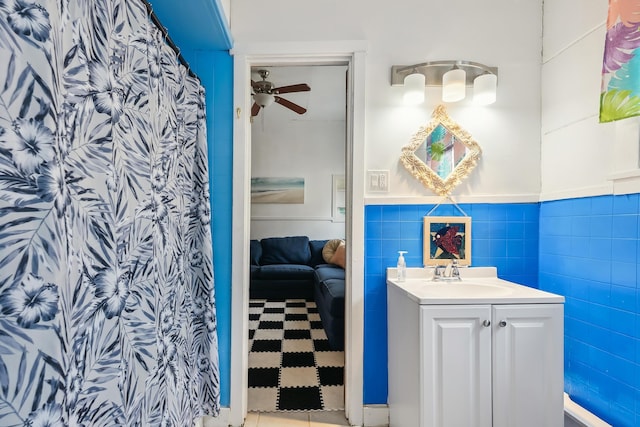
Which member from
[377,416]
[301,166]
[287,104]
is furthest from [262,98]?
[377,416]

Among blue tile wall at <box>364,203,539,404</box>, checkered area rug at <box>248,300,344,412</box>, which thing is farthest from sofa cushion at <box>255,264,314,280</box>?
blue tile wall at <box>364,203,539,404</box>

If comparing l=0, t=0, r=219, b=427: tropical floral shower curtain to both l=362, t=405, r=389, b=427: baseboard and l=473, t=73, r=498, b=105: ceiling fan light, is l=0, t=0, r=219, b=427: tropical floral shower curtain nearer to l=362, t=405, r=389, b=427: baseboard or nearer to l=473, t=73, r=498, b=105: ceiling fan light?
l=362, t=405, r=389, b=427: baseboard

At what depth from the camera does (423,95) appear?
1.87 metres

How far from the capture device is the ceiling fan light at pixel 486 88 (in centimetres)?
185

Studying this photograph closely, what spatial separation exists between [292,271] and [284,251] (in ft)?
1.58

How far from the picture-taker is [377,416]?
74.2 inches

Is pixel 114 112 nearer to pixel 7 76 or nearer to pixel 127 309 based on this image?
pixel 7 76

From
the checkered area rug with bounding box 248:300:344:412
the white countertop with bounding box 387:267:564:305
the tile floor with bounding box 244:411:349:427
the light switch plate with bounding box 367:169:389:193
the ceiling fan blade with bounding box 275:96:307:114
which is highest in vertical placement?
the ceiling fan blade with bounding box 275:96:307:114

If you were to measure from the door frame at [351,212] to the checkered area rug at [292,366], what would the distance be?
0.79 ft

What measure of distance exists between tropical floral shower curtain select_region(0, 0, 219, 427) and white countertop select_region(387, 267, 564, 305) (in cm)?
107

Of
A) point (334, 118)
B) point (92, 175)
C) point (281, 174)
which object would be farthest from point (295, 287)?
point (92, 175)

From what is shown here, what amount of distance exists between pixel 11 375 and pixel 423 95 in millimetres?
1959

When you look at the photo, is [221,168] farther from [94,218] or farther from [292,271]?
[292,271]

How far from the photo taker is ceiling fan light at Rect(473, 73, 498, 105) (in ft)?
6.07
